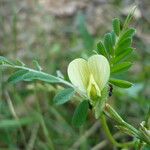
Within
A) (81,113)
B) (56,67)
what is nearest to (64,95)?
(81,113)

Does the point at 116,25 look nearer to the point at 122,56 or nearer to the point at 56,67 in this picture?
the point at 122,56

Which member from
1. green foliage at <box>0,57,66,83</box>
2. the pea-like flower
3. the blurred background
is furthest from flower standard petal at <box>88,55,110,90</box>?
the blurred background

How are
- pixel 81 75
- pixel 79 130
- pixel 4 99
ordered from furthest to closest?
pixel 4 99, pixel 79 130, pixel 81 75

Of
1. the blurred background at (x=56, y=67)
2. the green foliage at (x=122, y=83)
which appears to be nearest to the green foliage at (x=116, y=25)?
the green foliage at (x=122, y=83)

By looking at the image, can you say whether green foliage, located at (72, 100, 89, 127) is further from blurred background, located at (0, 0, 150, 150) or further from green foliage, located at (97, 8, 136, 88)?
blurred background, located at (0, 0, 150, 150)

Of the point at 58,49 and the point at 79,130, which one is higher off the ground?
the point at 58,49

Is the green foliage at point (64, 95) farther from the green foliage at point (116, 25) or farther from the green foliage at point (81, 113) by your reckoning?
the green foliage at point (116, 25)

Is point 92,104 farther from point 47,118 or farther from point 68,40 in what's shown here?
point 68,40

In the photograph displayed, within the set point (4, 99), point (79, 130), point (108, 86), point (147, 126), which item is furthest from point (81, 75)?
point (4, 99)
